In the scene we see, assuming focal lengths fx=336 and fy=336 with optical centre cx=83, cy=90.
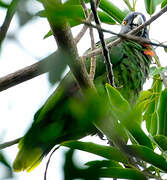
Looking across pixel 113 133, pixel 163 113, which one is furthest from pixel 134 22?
pixel 113 133

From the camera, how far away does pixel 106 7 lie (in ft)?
7.62

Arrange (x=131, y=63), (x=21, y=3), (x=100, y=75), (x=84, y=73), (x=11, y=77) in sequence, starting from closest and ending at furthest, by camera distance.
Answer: (x=21, y=3), (x=84, y=73), (x=11, y=77), (x=100, y=75), (x=131, y=63)

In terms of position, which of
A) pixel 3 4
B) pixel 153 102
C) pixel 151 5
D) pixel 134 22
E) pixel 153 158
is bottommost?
pixel 153 102

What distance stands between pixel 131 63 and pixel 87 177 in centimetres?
207

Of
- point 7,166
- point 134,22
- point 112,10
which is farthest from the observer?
point 134,22

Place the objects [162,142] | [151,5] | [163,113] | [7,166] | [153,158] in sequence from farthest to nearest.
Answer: [151,5], [163,113], [162,142], [153,158], [7,166]

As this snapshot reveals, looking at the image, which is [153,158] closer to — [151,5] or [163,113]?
[163,113]

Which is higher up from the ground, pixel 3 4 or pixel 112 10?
pixel 3 4

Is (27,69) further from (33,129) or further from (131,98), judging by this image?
(131,98)

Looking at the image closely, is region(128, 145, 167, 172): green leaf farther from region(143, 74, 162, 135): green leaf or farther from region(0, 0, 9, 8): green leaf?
region(143, 74, 162, 135): green leaf

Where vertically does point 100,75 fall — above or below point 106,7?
below

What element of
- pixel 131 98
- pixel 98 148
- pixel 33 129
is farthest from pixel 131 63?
pixel 33 129

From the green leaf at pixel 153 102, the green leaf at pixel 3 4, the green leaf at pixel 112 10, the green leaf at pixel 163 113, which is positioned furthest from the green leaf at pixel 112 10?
the green leaf at pixel 3 4

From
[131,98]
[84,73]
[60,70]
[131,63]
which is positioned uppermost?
[60,70]
